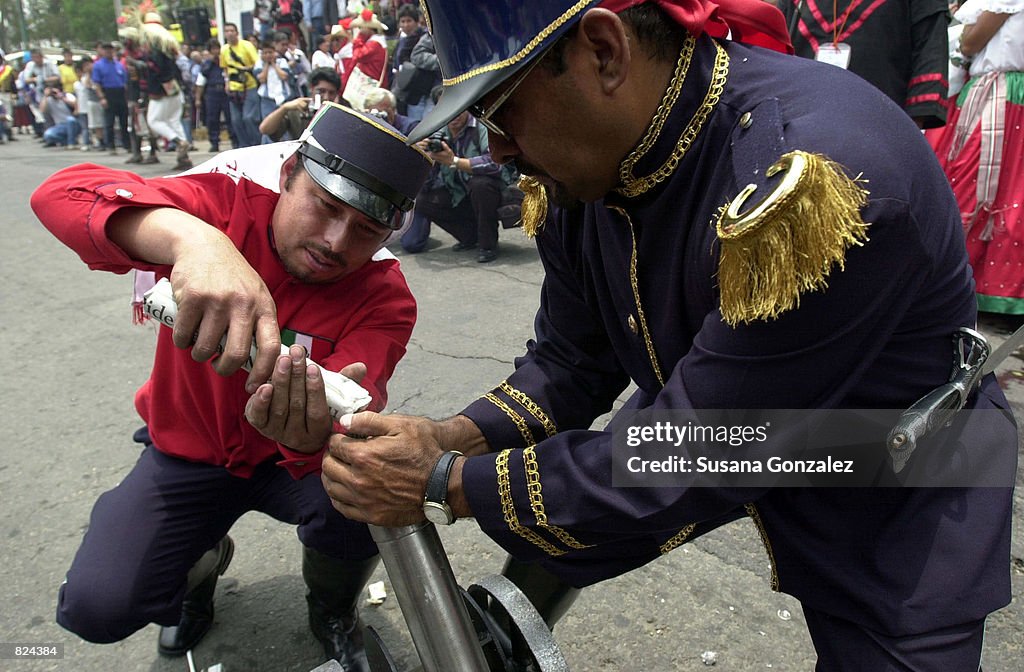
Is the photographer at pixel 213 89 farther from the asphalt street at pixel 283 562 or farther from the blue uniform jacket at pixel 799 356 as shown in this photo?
the blue uniform jacket at pixel 799 356

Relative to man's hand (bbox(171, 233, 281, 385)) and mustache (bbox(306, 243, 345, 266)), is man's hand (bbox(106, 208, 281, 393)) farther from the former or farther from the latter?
mustache (bbox(306, 243, 345, 266))

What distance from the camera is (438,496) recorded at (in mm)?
1526

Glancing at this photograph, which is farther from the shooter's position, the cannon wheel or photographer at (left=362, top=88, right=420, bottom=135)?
photographer at (left=362, top=88, right=420, bottom=135)

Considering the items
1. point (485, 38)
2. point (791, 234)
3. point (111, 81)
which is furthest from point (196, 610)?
point (111, 81)

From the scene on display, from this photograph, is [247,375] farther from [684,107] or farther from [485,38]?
[684,107]

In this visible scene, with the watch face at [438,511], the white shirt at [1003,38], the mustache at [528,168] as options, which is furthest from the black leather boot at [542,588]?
the white shirt at [1003,38]

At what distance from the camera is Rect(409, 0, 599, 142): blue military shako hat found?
124cm

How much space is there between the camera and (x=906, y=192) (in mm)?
1208

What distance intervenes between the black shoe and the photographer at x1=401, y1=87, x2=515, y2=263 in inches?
190

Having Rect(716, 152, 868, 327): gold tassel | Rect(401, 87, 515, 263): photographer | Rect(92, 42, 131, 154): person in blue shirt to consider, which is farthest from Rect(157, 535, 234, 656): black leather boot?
Rect(92, 42, 131, 154): person in blue shirt

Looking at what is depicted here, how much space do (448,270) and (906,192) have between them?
18.7ft

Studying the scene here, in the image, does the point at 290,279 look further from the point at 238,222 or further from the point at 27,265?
the point at 27,265

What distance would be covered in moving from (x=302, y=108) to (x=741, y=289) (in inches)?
292

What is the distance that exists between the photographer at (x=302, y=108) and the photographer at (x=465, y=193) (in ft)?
4.46
